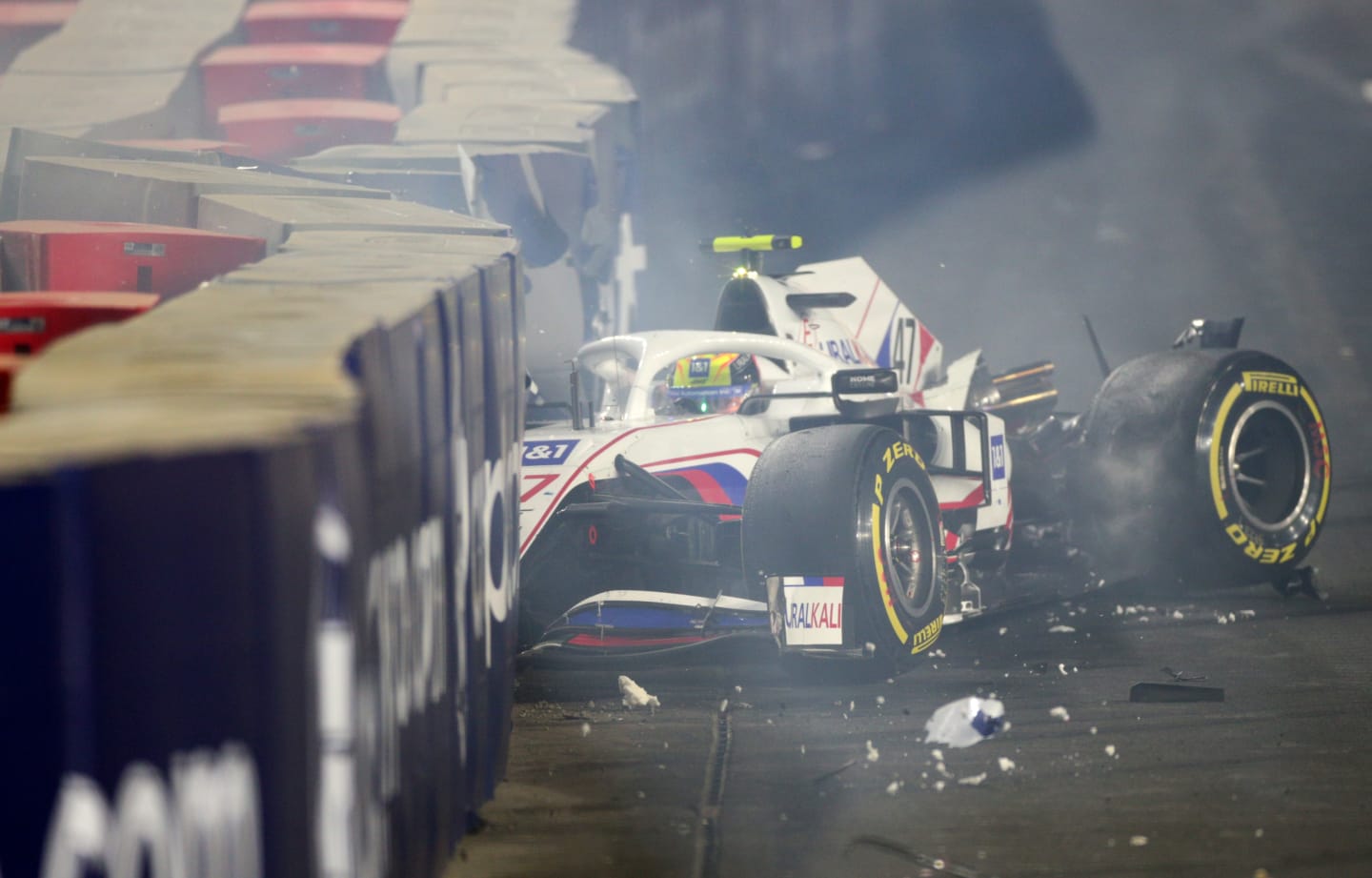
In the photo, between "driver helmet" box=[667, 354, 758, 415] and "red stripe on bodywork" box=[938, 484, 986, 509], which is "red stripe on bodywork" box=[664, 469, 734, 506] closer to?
"driver helmet" box=[667, 354, 758, 415]

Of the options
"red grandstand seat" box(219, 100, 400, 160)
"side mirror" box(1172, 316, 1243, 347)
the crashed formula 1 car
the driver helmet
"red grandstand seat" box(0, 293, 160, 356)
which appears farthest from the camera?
"red grandstand seat" box(219, 100, 400, 160)

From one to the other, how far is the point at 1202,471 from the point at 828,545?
2.89 m

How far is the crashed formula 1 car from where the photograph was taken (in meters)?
6.96

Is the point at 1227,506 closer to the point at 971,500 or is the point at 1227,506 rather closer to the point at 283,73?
the point at 971,500

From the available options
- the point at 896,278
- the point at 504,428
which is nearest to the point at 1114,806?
the point at 504,428

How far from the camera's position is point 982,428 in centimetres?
862

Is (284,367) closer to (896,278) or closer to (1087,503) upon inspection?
(1087,503)

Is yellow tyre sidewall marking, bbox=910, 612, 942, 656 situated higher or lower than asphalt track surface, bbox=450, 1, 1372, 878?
higher

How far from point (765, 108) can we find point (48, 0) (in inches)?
344

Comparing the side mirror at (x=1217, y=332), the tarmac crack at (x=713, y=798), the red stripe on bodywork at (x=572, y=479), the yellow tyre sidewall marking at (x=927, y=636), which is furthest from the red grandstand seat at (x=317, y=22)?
the tarmac crack at (x=713, y=798)

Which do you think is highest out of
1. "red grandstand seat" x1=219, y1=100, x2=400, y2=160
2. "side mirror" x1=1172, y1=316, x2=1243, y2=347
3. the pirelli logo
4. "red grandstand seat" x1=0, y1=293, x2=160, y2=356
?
"red grandstand seat" x1=219, y1=100, x2=400, y2=160

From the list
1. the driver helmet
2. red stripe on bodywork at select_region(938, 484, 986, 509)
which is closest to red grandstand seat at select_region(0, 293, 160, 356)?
the driver helmet

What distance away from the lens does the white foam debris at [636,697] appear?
22.4 ft

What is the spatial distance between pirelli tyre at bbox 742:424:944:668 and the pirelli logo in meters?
2.96
